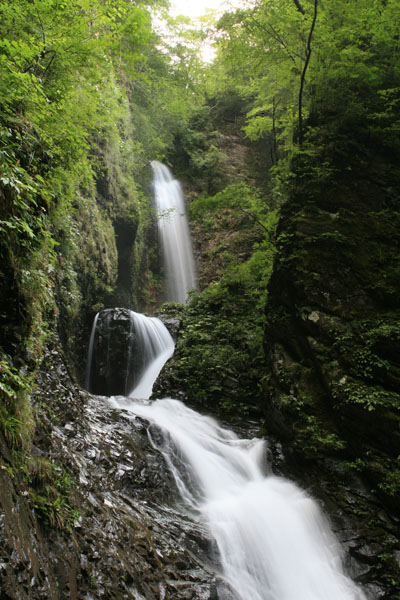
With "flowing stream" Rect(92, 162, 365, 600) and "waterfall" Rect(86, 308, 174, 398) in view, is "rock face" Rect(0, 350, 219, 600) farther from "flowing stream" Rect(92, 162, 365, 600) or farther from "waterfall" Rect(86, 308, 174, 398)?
"waterfall" Rect(86, 308, 174, 398)

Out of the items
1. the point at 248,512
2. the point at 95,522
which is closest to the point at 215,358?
the point at 248,512

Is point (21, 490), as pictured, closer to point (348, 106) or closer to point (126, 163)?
point (348, 106)

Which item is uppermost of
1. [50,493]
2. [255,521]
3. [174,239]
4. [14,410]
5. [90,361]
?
[174,239]

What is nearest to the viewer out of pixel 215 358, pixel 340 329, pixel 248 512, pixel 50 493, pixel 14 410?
pixel 14 410

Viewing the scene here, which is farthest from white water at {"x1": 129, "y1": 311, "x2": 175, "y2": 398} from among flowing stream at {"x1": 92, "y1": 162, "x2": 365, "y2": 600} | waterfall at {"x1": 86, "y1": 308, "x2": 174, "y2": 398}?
flowing stream at {"x1": 92, "y1": 162, "x2": 365, "y2": 600}

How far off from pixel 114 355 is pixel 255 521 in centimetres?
738

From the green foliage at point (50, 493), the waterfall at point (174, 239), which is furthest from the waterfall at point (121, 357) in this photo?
the green foliage at point (50, 493)

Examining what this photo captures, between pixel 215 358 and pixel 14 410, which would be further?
pixel 215 358

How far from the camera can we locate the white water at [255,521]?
13.7ft

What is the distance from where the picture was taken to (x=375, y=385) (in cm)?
540

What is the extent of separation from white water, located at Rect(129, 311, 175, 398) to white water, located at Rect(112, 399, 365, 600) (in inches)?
184

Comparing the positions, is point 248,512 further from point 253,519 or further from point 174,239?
point 174,239

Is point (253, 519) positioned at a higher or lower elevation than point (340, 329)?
lower

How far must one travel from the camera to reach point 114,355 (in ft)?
37.0
